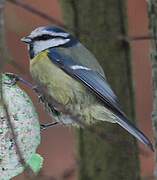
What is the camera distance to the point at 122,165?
94.4 inches

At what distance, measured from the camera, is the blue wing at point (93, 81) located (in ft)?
6.96

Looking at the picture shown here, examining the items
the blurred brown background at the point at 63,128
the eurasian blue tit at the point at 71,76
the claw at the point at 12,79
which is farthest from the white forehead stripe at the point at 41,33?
the blurred brown background at the point at 63,128

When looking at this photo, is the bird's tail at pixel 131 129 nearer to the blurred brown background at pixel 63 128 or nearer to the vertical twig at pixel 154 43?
the vertical twig at pixel 154 43

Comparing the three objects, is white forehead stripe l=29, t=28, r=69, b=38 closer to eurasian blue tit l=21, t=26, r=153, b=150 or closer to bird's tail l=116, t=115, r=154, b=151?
eurasian blue tit l=21, t=26, r=153, b=150

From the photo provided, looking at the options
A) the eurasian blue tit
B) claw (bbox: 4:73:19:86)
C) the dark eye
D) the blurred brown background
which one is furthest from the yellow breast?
the blurred brown background

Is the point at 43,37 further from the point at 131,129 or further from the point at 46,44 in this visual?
the point at 131,129

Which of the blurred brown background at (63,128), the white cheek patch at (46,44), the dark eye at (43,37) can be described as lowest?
the blurred brown background at (63,128)

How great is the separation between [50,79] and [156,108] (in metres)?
0.39

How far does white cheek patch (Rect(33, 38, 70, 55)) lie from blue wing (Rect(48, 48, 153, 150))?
2 cm

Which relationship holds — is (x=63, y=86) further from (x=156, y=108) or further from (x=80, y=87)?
(x=156, y=108)

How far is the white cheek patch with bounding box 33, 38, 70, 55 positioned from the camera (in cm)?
227

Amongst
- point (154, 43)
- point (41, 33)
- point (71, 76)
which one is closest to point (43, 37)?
point (41, 33)

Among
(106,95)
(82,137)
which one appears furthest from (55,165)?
(106,95)

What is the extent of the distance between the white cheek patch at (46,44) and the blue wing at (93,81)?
2 cm
